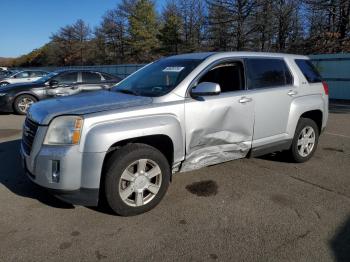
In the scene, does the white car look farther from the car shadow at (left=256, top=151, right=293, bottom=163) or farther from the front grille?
the front grille

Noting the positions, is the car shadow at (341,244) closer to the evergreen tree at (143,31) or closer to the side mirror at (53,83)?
the side mirror at (53,83)

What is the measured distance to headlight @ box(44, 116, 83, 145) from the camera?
11.3 feet

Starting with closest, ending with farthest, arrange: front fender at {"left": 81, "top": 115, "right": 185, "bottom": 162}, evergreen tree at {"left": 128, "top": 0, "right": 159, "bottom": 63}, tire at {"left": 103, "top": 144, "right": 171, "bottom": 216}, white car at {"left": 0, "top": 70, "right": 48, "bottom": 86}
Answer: front fender at {"left": 81, "top": 115, "right": 185, "bottom": 162} < tire at {"left": 103, "top": 144, "right": 171, "bottom": 216} < white car at {"left": 0, "top": 70, "right": 48, "bottom": 86} < evergreen tree at {"left": 128, "top": 0, "right": 159, "bottom": 63}

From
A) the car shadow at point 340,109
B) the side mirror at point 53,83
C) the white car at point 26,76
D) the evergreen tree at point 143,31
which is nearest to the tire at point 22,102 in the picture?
the side mirror at point 53,83

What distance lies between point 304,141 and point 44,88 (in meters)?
8.82

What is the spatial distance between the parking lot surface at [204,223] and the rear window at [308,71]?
4.92 feet

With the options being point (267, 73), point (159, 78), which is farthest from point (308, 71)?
point (159, 78)

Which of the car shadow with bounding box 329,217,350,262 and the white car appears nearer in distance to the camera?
the car shadow with bounding box 329,217,350,262

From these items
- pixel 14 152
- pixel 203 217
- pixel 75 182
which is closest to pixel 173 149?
pixel 203 217

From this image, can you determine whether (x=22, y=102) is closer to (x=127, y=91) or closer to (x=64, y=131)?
Result: (x=127, y=91)

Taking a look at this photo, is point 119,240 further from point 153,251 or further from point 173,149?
point 173,149

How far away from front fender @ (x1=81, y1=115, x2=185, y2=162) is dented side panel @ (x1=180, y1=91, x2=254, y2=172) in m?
0.17

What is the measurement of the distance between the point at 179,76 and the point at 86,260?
2342 mm

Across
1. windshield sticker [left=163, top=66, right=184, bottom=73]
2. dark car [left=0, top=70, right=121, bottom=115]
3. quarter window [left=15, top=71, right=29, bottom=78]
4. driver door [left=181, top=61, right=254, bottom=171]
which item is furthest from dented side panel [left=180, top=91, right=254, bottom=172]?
quarter window [left=15, top=71, right=29, bottom=78]
